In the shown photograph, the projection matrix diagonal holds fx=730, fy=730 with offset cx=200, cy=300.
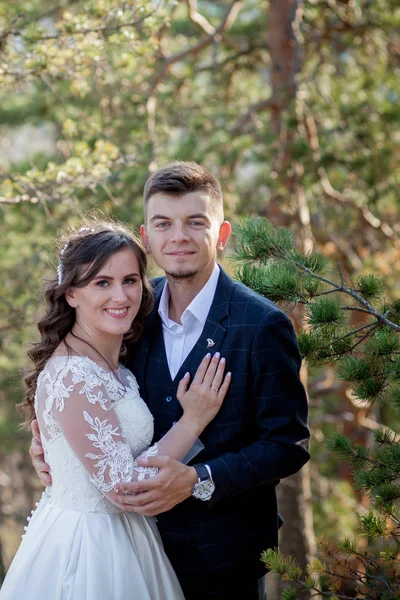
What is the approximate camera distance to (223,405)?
2.78m

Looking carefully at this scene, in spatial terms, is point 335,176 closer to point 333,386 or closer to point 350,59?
point 350,59

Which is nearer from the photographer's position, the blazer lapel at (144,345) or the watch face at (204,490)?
the watch face at (204,490)

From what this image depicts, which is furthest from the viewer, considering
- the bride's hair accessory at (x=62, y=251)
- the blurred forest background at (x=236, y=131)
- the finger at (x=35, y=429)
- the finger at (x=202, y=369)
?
the blurred forest background at (x=236, y=131)

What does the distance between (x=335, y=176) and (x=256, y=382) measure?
5.59 meters

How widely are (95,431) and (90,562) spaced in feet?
1.57

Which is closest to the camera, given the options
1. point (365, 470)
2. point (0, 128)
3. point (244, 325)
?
point (365, 470)

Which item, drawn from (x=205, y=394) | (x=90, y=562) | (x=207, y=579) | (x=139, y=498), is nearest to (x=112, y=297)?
(x=205, y=394)

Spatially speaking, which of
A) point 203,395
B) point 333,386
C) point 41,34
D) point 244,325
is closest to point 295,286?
point 244,325

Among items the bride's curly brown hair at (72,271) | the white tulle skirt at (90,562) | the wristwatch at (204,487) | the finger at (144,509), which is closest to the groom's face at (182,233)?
the bride's curly brown hair at (72,271)

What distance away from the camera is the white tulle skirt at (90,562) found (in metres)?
2.63

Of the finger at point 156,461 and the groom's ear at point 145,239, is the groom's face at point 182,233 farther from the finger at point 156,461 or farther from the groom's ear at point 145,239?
the finger at point 156,461

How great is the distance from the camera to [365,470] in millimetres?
2613

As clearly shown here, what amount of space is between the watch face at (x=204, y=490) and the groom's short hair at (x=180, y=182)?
112 centimetres

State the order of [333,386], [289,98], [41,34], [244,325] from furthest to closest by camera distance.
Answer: [333,386] < [289,98] < [41,34] < [244,325]
